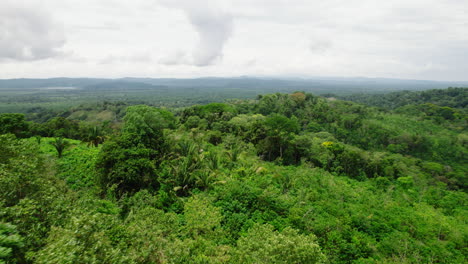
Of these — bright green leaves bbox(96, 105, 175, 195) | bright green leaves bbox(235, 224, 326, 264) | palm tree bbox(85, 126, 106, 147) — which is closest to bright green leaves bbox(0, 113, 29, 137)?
palm tree bbox(85, 126, 106, 147)

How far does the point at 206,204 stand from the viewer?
12.5m

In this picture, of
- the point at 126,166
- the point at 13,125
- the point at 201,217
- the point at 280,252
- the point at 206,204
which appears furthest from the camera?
the point at 13,125

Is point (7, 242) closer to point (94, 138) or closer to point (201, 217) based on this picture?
point (201, 217)

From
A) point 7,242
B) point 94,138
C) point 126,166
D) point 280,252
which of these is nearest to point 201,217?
point 280,252

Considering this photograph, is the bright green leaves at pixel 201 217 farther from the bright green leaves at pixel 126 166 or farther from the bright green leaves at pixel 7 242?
the bright green leaves at pixel 7 242

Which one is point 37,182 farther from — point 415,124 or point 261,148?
point 415,124

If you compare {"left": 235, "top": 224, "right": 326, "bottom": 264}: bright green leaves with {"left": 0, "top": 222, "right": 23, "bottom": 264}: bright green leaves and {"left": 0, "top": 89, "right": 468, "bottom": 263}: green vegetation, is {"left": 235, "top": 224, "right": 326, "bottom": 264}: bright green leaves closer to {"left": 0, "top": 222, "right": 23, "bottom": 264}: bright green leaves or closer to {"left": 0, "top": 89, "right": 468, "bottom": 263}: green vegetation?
{"left": 0, "top": 89, "right": 468, "bottom": 263}: green vegetation

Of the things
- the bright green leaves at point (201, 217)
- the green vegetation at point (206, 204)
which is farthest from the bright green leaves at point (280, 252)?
the bright green leaves at point (201, 217)

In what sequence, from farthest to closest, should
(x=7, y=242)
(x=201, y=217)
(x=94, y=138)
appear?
(x=94, y=138) → (x=201, y=217) → (x=7, y=242)

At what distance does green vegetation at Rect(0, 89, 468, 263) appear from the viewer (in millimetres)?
6781

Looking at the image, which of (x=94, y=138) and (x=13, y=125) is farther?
(x=94, y=138)

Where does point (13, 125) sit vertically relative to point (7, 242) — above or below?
above

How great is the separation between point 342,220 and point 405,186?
1546 centimetres

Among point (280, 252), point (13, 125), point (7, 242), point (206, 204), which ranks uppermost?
point (13, 125)
